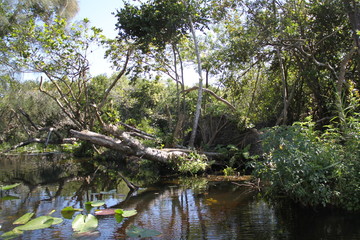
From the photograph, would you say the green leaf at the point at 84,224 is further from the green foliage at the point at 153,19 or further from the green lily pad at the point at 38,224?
the green foliage at the point at 153,19

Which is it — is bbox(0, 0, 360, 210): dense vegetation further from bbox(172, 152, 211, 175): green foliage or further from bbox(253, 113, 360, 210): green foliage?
bbox(253, 113, 360, 210): green foliage

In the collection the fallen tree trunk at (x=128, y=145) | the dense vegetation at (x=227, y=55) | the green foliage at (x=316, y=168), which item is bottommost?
the green foliage at (x=316, y=168)

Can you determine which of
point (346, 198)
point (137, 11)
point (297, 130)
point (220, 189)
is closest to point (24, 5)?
point (137, 11)

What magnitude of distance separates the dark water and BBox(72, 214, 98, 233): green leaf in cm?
39

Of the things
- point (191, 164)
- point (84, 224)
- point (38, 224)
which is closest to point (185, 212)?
point (84, 224)

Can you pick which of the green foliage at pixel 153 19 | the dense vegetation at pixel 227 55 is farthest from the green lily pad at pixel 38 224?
the green foliage at pixel 153 19

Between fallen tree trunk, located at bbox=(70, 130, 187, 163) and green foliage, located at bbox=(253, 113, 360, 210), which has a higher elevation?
fallen tree trunk, located at bbox=(70, 130, 187, 163)

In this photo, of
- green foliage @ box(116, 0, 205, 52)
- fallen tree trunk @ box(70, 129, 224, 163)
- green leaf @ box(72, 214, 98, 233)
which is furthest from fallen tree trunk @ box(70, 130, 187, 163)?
green leaf @ box(72, 214, 98, 233)

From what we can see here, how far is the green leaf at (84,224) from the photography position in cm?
407

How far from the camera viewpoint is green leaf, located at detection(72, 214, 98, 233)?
407 cm

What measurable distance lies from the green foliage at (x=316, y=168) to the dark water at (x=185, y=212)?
37 centimetres

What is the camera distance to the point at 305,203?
5773 millimetres

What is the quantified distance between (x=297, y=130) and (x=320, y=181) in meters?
0.97

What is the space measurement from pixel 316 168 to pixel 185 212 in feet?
8.16
